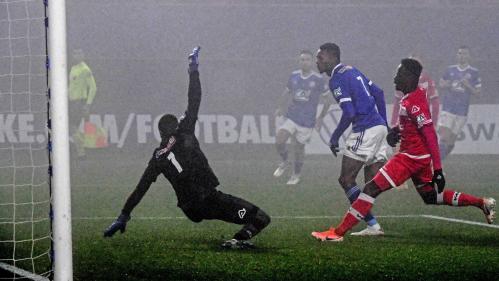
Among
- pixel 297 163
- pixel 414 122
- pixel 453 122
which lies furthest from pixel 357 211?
pixel 453 122

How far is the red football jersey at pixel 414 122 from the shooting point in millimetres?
6941

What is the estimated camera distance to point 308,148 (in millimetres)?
13984

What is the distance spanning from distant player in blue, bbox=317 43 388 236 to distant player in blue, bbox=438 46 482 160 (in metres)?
5.22

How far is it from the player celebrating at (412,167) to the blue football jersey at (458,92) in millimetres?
5672

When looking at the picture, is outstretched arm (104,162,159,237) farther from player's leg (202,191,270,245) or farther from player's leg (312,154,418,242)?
player's leg (312,154,418,242)

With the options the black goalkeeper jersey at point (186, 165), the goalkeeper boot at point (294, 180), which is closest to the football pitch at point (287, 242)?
the goalkeeper boot at point (294, 180)

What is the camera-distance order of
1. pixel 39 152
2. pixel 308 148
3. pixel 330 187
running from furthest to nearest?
pixel 39 152 < pixel 308 148 < pixel 330 187

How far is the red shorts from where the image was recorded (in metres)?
6.93

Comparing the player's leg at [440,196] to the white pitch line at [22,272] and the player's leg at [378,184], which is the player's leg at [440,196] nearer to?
the player's leg at [378,184]

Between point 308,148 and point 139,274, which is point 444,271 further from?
point 308,148

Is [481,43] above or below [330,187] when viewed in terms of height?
above

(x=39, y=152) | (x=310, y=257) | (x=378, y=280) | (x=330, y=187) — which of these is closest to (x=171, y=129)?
(x=310, y=257)

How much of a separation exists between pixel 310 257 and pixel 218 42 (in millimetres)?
9671

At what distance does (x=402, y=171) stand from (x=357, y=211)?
446mm
